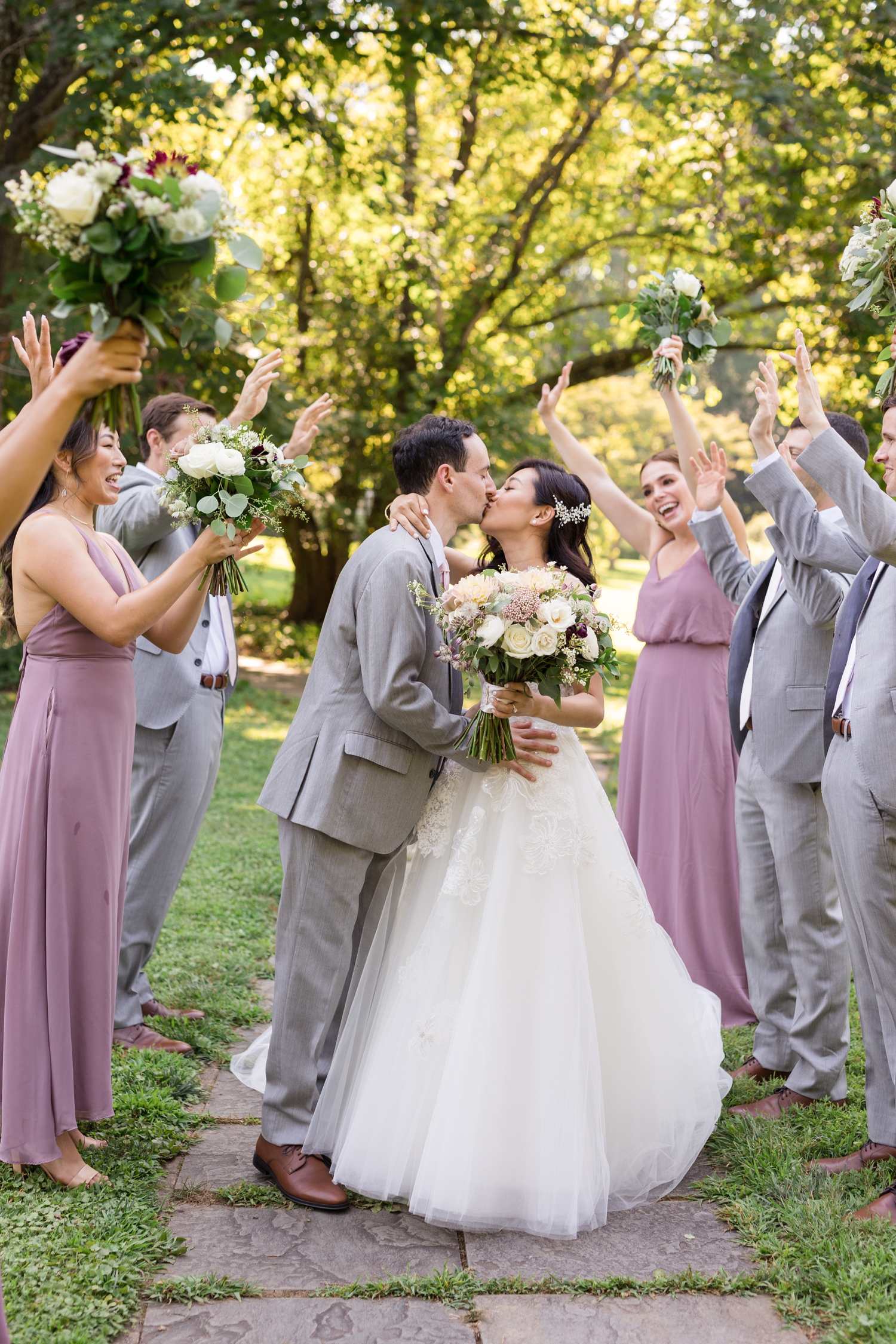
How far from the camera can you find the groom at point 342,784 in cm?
356

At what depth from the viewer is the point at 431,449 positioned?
3.90 m

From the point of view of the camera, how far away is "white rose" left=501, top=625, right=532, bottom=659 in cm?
343

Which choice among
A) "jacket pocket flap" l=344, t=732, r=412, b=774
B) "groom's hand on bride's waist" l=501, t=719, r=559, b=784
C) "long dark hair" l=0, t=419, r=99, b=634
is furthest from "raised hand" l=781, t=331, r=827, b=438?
"long dark hair" l=0, t=419, r=99, b=634

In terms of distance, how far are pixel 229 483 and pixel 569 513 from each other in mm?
1270

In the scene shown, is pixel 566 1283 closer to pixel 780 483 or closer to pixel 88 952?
pixel 88 952

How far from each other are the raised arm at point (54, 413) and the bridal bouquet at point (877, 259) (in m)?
2.45

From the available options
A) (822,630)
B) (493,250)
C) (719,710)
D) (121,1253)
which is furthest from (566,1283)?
(493,250)

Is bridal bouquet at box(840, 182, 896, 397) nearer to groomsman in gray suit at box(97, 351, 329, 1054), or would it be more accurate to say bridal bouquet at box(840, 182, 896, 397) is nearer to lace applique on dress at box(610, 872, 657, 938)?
lace applique on dress at box(610, 872, 657, 938)

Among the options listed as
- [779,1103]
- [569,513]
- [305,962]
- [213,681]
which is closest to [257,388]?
[569,513]

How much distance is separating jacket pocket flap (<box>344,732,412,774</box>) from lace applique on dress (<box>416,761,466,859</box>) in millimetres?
229

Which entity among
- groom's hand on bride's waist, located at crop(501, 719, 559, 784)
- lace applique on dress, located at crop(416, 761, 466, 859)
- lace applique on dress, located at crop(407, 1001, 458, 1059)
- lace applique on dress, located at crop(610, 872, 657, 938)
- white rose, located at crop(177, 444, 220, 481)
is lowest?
lace applique on dress, located at crop(407, 1001, 458, 1059)

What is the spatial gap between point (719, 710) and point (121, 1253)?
3.70 m

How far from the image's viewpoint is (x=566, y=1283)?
3.14 m

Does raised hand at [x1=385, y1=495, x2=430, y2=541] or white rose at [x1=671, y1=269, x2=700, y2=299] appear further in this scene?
white rose at [x1=671, y1=269, x2=700, y2=299]
